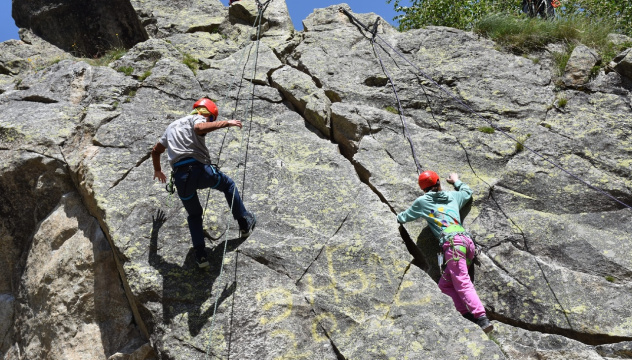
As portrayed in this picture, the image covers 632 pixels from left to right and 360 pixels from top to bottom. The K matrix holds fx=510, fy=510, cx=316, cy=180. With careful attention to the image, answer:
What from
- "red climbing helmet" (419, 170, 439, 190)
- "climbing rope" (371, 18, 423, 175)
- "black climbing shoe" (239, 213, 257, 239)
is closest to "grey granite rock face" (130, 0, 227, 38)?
"climbing rope" (371, 18, 423, 175)

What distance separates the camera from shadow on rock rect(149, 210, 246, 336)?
6395 mm

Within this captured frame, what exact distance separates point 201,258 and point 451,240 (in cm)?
331

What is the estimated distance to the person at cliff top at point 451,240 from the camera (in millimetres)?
6523

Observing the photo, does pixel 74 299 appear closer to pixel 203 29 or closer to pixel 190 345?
pixel 190 345

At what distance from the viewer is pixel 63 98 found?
30.2ft

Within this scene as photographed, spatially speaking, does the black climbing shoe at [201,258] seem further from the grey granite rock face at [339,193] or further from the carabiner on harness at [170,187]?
the carabiner on harness at [170,187]

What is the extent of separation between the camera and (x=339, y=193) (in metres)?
7.87

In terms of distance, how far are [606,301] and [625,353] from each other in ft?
2.24

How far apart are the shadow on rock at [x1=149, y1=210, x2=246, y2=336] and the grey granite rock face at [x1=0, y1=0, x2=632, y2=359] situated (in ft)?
0.09

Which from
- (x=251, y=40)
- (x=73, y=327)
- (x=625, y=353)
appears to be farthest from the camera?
(x=251, y=40)

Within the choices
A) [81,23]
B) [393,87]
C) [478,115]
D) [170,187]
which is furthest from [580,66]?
[81,23]

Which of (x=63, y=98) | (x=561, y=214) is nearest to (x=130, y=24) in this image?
(x=63, y=98)

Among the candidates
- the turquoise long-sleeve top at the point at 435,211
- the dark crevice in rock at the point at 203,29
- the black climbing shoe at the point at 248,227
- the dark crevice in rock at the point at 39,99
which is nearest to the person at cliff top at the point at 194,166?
the black climbing shoe at the point at 248,227

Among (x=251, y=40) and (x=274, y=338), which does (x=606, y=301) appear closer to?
(x=274, y=338)
